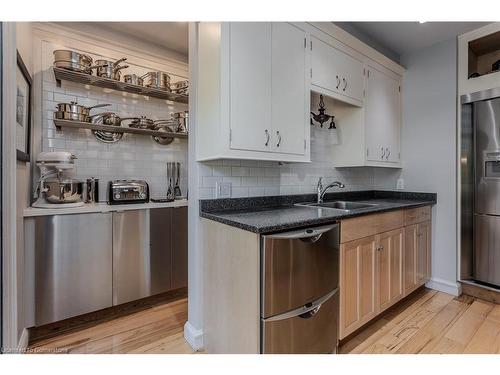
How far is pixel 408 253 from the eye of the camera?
2.39 m

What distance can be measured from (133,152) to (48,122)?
0.74 meters

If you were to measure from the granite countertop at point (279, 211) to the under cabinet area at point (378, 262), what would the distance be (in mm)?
106

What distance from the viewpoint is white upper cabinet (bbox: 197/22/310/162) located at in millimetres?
1575

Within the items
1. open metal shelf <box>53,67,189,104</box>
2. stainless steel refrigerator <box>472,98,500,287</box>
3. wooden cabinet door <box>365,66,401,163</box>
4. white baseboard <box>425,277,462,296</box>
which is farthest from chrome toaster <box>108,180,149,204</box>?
stainless steel refrigerator <box>472,98,500,287</box>

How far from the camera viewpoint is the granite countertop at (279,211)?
1.44 m

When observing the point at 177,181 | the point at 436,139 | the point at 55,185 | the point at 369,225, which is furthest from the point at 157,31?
the point at 436,139

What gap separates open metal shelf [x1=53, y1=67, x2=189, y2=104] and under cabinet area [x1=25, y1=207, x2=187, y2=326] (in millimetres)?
1212

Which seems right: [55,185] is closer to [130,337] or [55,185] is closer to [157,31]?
[130,337]

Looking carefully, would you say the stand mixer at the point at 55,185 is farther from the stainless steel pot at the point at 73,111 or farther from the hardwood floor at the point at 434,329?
the hardwood floor at the point at 434,329

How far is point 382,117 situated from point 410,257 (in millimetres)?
1401

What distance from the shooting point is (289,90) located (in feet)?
6.11

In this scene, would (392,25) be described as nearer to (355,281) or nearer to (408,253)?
(408,253)

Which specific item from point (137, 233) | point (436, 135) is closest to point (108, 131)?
point (137, 233)

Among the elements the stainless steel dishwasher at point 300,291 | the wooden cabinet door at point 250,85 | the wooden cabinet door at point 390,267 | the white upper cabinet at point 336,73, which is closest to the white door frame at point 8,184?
the wooden cabinet door at point 250,85
